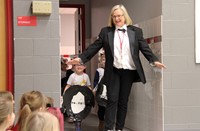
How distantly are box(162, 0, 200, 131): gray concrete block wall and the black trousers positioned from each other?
0.56 metres

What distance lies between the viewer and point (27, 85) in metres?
3.94

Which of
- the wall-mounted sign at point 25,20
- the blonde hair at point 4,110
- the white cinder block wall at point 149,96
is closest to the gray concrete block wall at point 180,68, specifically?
the white cinder block wall at point 149,96

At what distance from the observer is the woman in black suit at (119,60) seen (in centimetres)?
387

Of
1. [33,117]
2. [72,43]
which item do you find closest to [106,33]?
[33,117]

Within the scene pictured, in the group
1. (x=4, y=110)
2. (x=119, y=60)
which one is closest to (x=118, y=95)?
(x=119, y=60)

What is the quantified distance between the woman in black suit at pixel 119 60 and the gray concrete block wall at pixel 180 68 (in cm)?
42

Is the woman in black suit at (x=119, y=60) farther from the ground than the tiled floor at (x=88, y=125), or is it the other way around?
the woman in black suit at (x=119, y=60)

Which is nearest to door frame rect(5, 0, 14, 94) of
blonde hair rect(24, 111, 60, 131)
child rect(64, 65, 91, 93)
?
child rect(64, 65, 91, 93)

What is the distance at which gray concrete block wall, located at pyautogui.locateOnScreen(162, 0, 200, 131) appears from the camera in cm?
421

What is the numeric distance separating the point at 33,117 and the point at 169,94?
267cm

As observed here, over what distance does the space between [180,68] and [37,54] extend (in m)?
1.68

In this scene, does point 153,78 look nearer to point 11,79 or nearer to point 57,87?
point 57,87

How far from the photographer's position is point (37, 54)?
3938 millimetres

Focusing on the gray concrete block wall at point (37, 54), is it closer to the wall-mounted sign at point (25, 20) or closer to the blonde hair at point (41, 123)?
the wall-mounted sign at point (25, 20)
